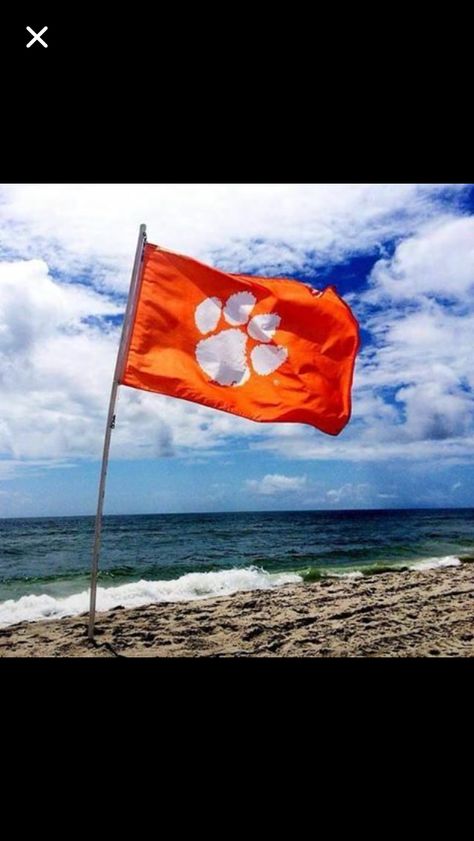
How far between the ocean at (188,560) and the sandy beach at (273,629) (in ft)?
4.38

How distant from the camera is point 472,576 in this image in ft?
37.6

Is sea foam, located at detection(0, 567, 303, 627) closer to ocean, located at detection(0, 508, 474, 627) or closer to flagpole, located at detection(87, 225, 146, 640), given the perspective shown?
ocean, located at detection(0, 508, 474, 627)

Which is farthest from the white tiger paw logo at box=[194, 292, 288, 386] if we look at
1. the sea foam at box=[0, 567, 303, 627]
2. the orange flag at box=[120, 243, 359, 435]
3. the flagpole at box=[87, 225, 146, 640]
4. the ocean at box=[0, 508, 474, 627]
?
the sea foam at box=[0, 567, 303, 627]

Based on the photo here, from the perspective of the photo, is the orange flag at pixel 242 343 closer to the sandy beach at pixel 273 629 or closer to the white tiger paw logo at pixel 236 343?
the white tiger paw logo at pixel 236 343

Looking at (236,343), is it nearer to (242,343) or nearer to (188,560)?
(242,343)

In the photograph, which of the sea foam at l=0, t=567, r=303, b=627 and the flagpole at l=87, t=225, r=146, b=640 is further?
the sea foam at l=0, t=567, r=303, b=627

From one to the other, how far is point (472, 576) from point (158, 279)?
31.2 feet

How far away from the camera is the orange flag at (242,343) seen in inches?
185

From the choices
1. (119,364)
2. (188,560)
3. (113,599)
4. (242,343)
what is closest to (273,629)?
(242,343)

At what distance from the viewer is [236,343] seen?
4.83 metres

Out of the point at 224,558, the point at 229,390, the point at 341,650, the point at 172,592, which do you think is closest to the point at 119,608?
the point at 172,592

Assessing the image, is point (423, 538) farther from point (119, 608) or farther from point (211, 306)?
point (211, 306)

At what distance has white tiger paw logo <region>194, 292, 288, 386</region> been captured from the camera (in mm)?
4785

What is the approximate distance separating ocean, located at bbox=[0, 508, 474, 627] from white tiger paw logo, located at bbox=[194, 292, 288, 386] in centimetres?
460
